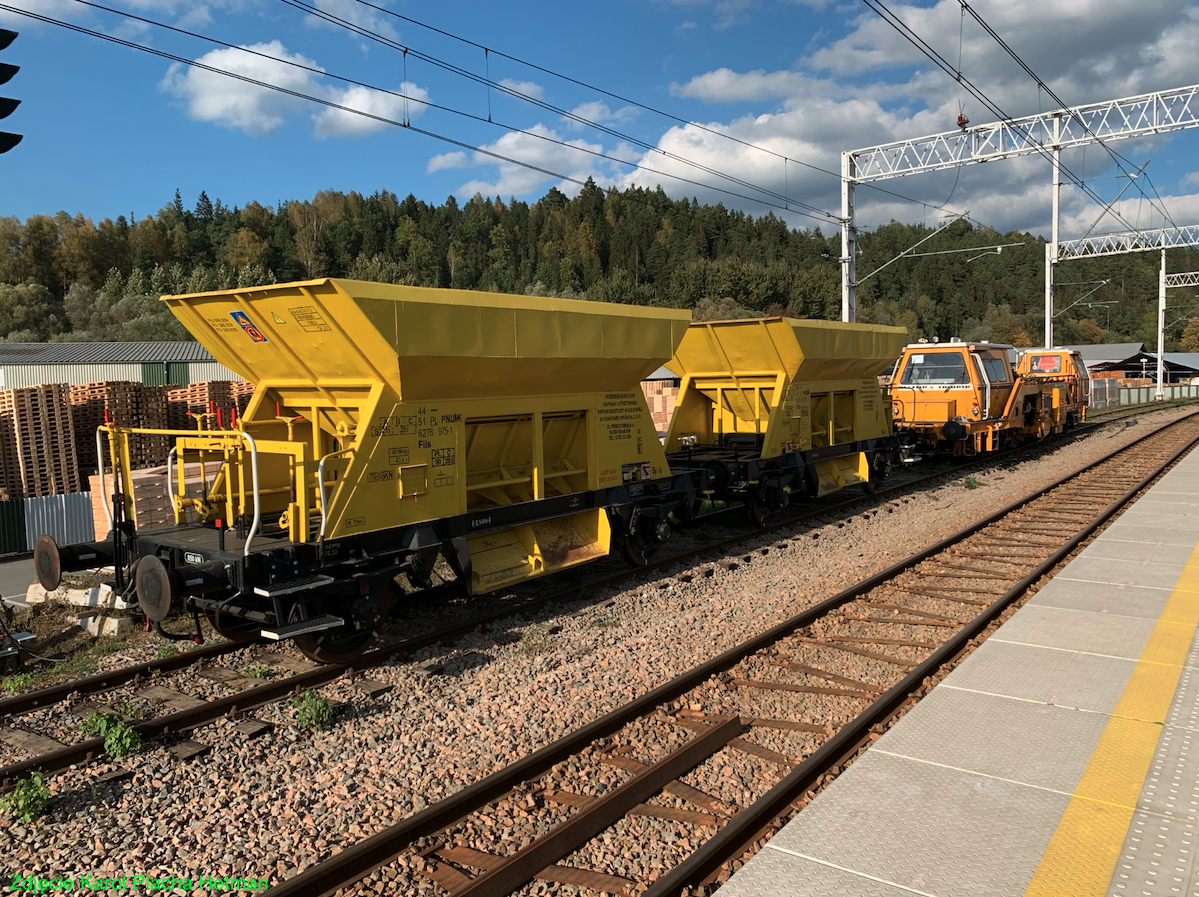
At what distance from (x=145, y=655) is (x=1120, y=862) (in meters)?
7.32

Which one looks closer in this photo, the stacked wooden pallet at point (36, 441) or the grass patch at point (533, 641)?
the grass patch at point (533, 641)

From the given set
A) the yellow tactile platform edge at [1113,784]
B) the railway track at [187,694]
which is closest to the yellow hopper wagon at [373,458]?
the railway track at [187,694]

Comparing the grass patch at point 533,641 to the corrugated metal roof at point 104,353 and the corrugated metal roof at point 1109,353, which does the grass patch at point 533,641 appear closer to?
the corrugated metal roof at point 104,353

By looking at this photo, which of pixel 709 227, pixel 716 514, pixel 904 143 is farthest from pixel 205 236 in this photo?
pixel 716 514

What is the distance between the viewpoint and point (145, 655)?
720 centimetres

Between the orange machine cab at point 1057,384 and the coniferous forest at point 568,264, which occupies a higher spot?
the coniferous forest at point 568,264

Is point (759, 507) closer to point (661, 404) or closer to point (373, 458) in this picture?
point (373, 458)

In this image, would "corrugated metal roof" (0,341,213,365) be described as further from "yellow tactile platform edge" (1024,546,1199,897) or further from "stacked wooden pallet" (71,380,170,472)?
"yellow tactile platform edge" (1024,546,1199,897)

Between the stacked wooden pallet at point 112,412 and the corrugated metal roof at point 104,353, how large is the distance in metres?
12.8

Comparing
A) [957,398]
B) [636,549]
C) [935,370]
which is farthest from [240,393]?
[957,398]

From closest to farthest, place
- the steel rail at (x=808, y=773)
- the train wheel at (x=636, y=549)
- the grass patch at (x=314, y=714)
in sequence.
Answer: the steel rail at (x=808, y=773), the grass patch at (x=314, y=714), the train wheel at (x=636, y=549)

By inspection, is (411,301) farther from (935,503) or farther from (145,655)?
(935,503)

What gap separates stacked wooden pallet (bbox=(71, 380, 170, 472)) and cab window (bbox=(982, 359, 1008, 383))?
17.8 m

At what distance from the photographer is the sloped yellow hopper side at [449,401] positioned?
6.87 metres
